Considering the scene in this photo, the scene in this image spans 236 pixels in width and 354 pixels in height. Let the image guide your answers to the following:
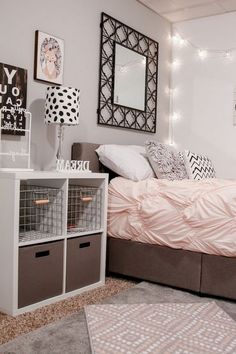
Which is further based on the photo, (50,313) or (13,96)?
(13,96)

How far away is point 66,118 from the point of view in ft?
8.07

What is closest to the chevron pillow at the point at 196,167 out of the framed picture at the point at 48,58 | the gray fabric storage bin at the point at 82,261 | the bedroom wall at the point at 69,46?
Result: the bedroom wall at the point at 69,46

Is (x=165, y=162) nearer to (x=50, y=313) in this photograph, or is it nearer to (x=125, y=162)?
(x=125, y=162)

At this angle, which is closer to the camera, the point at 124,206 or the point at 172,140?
the point at 124,206

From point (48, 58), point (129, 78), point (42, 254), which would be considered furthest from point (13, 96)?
point (129, 78)

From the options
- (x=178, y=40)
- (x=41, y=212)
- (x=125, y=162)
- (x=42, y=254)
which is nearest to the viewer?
(x=42, y=254)

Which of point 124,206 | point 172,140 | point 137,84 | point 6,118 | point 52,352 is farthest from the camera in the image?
point 172,140

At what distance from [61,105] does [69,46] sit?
73 centimetres

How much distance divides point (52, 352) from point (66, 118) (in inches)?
54.2

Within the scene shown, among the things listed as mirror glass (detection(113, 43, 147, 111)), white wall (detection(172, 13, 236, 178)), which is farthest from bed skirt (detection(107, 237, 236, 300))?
white wall (detection(172, 13, 236, 178))

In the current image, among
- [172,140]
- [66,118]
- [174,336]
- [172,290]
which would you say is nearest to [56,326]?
[174,336]

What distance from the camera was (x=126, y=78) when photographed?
3502 millimetres

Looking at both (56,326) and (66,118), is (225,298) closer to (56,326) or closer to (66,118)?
(56,326)

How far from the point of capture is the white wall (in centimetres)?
391
